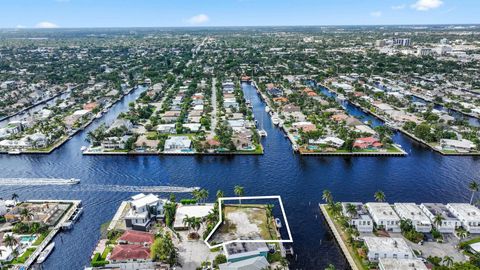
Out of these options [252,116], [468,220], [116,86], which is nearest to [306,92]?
[252,116]

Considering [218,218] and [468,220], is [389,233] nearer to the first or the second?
[468,220]

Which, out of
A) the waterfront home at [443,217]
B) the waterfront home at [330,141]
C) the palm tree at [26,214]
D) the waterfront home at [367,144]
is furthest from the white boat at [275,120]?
the palm tree at [26,214]

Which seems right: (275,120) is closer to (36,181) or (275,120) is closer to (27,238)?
(36,181)

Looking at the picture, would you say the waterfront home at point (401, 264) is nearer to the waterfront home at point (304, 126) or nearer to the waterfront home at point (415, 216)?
the waterfront home at point (415, 216)

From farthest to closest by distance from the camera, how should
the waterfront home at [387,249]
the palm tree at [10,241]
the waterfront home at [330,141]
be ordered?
the waterfront home at [330,141]
the palm tree at [10,241]
the waterfront home at [387,249]

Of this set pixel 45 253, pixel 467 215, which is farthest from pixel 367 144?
pixel 45 253

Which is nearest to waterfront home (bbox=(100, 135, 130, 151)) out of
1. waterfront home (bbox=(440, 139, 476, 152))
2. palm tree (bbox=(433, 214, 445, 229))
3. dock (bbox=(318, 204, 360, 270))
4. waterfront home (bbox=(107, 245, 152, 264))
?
waterfront home (bbox=(107, 245, 152, 264))
